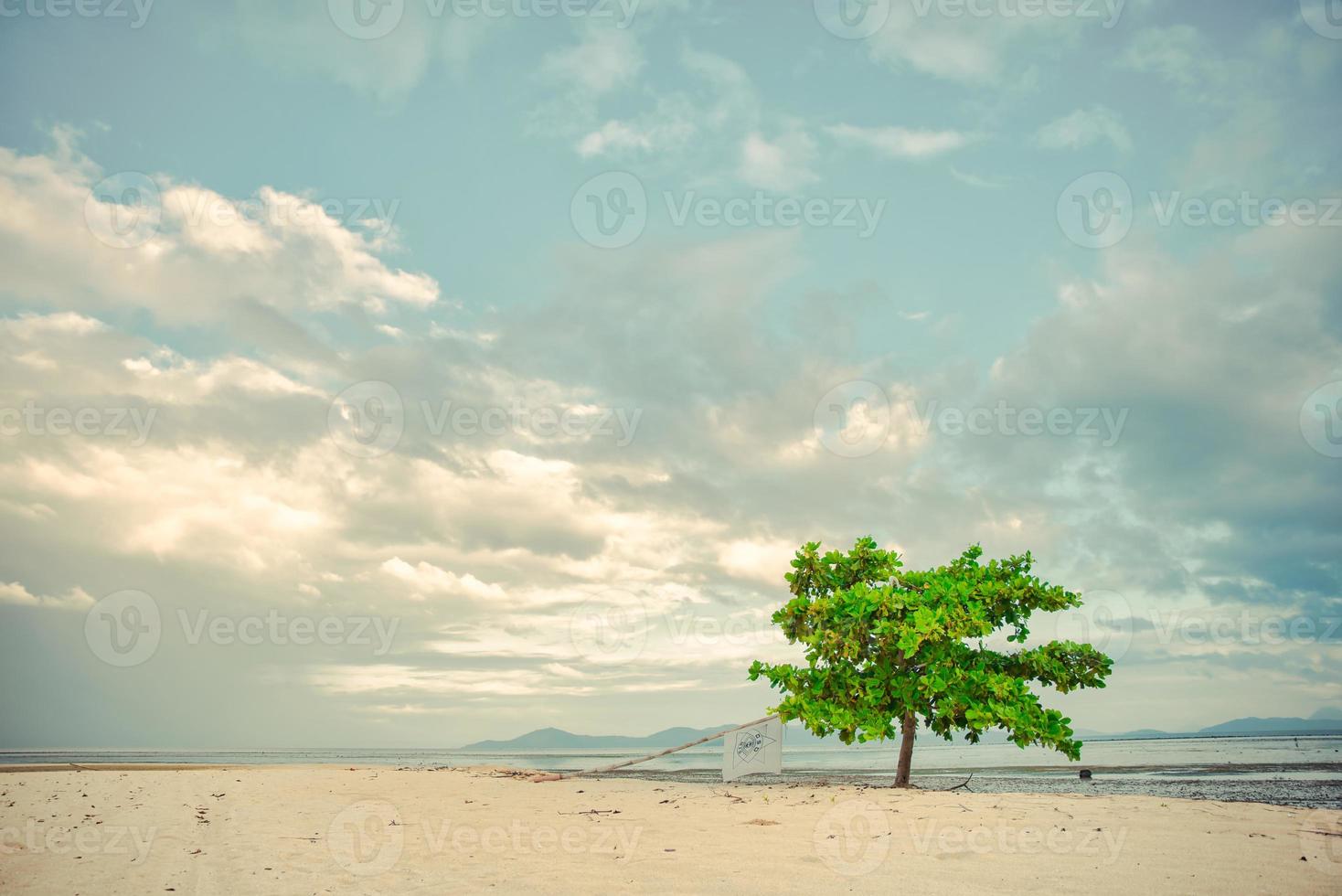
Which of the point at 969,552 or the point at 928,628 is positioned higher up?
the point at 969,552

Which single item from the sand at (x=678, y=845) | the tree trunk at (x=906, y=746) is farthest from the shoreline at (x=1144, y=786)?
the sand at (x=678, y=845)

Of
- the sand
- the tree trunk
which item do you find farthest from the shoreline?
the sand

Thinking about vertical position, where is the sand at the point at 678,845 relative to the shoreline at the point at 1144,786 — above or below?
above

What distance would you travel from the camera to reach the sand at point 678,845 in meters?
7.98

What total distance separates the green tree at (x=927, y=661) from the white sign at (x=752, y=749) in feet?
5.02

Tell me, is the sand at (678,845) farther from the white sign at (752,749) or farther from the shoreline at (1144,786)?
the shoreline at (1144,786)

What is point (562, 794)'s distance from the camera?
52.5 feet

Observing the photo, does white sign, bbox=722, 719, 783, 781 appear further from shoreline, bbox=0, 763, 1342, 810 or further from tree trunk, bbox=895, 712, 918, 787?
tree trunk, bbox=895, 712, 918, 787

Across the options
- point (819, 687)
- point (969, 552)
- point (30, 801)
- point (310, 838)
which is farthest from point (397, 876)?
point (969, 552)

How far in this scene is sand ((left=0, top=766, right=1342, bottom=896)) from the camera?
798 centimetres

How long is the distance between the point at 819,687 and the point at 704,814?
14.5 ft

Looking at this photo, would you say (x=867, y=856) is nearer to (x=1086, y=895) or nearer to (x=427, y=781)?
(x=1086, y=895)

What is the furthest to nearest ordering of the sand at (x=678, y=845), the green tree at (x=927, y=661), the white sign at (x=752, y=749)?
1. the white sign at (x=752, y=749)
2. the green tree at (x=927, y=661)
3. the sand at (x=678, y=845)

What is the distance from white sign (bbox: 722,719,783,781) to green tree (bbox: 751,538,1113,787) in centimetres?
153
